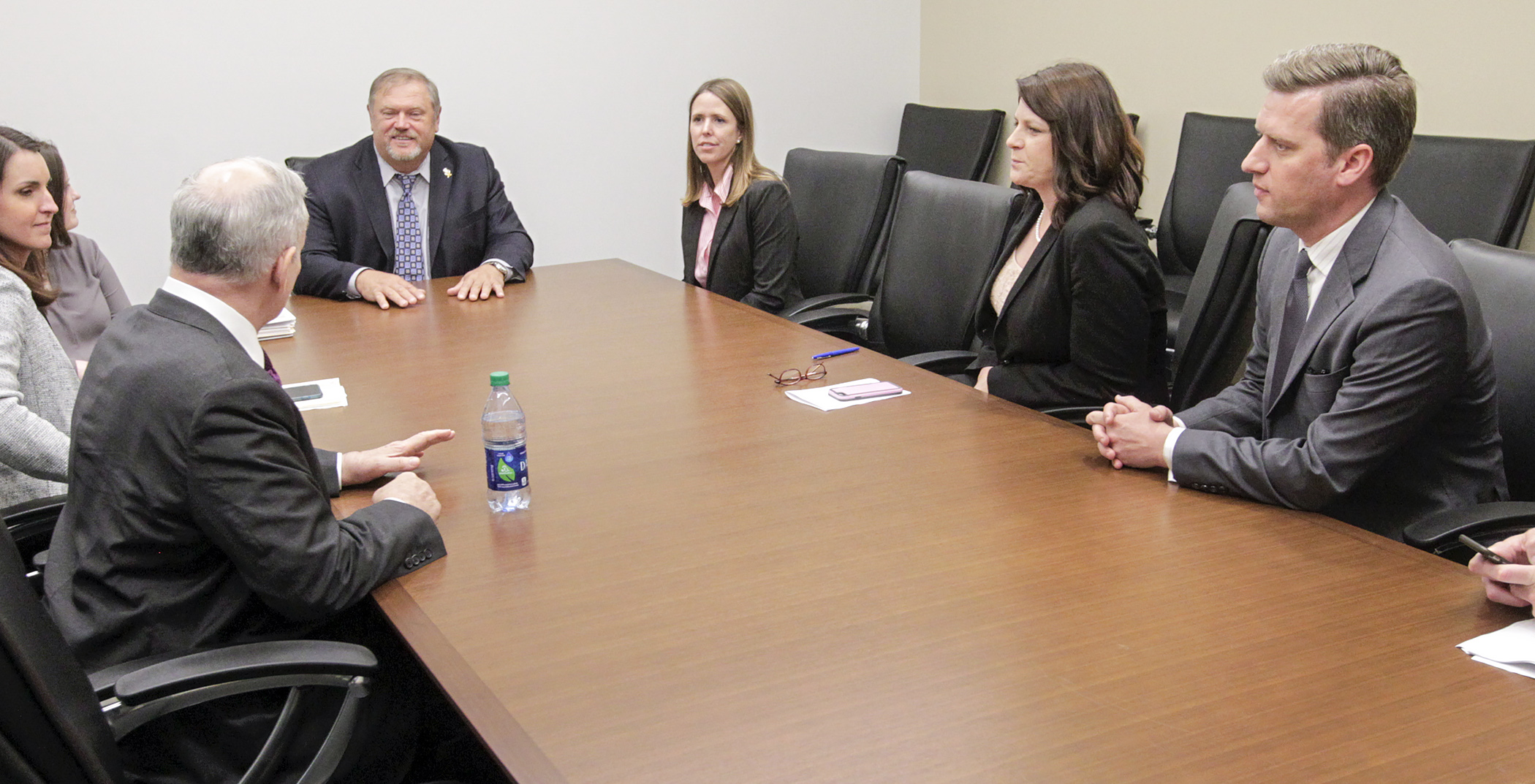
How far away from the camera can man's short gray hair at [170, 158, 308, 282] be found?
1688 millimetres

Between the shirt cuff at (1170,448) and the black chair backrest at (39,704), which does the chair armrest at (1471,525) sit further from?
the black chair backrest at (39,704)

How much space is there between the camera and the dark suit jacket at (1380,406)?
1.85 metres

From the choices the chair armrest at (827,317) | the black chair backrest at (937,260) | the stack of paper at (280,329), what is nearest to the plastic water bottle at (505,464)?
the stack of paper at (280,329)

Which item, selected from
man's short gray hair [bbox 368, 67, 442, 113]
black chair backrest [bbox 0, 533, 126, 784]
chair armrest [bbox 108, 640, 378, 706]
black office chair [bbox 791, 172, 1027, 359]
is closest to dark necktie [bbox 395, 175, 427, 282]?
man's short gray hair [bbox 368, 67, 442, 113]

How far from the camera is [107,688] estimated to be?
152 centimetres

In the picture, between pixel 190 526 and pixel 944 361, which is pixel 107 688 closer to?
pixel 190 526

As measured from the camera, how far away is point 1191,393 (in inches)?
104

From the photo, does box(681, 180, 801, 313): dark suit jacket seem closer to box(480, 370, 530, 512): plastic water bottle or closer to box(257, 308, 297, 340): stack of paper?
box(257, 308, 297, 340): stack of paper

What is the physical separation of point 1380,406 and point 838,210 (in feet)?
8.21

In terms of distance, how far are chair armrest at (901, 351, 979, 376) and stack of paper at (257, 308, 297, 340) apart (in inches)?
65.3

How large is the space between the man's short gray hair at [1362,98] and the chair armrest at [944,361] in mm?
1257

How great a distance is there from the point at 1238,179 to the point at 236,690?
154 inches

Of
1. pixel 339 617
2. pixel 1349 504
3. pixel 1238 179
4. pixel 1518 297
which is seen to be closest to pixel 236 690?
pixel 339 617

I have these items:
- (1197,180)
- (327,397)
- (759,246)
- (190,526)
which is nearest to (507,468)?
(190,526)
